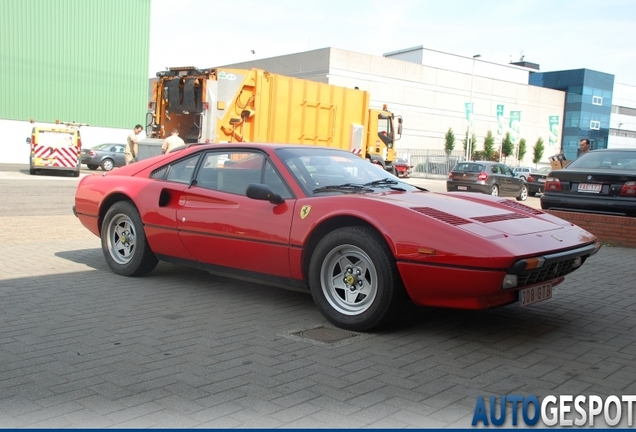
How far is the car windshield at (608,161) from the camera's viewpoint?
946 cm

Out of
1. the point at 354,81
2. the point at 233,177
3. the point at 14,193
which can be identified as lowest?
the point at 14,193

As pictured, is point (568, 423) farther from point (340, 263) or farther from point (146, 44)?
point (146, 44)

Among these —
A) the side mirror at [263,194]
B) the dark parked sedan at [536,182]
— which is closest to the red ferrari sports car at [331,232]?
the side mirror at [263,194]

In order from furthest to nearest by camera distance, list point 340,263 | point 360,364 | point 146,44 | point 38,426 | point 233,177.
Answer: point 146,44 < point 233,177 < point 340,263 < point 360,364 < point 38,426

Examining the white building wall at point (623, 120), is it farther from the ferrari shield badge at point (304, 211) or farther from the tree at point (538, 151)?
the ferrari shield badge at point (304, 211)

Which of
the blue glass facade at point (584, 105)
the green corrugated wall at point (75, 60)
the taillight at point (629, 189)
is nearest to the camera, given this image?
the taillight at point (629, 189)

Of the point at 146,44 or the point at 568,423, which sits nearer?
the point at 568,423

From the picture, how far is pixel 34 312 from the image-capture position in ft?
16.1

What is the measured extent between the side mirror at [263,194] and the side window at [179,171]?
3.61ft

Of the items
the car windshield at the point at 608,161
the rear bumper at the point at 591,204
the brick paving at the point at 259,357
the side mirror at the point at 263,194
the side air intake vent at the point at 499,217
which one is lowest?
the brick paving at the point at 259,357

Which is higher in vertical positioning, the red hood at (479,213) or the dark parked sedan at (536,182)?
the red hood at (479,213)

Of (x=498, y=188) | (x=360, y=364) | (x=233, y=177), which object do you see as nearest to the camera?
(x=360, y=364)

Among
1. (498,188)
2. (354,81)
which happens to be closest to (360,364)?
(498,188)

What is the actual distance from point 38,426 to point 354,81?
175 feet
